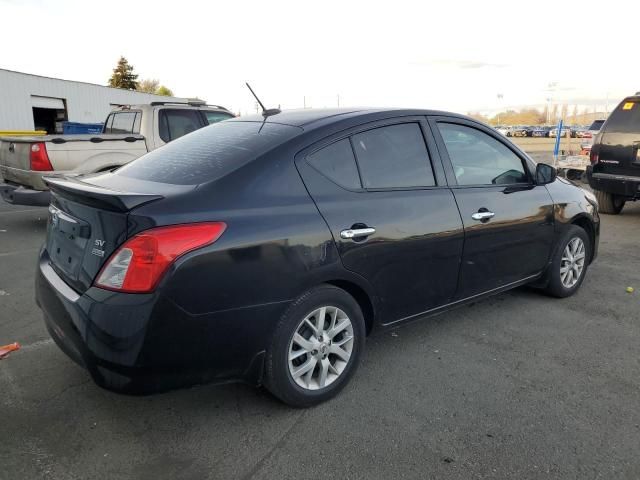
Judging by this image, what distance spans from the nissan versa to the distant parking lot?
0.99 feet

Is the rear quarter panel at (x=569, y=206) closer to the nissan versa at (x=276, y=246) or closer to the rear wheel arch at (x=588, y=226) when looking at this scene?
the rear wheel arch at (x=588, y=226)

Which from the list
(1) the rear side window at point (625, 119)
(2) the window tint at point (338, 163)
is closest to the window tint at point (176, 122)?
(2) the window tint at point (338, 163)

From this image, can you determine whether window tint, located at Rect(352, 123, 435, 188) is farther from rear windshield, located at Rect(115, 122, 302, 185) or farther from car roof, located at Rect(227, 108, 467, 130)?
rear windshield, located at Rect(115, 122, 302, 185)

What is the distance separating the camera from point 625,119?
783 centimetres

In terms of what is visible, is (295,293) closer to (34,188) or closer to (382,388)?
(382,388)

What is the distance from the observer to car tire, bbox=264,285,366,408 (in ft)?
8.75

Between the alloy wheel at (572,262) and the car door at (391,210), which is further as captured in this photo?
the alloy wheel at (572,262)

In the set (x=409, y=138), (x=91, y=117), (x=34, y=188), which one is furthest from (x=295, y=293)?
(x=91, y=117)

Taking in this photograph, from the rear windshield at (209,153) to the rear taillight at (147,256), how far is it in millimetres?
393

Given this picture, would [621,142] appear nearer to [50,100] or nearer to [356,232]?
[356,232]

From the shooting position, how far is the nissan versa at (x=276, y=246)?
2340 millimetres

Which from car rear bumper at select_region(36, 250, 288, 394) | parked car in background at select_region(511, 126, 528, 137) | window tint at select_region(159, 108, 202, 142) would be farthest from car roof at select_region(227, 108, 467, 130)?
parked car in background at select_region(511, 126, 528, 137)

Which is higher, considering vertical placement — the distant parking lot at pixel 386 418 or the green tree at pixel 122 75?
the green tree at pixel 122 75

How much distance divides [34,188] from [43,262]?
15.6 feet
